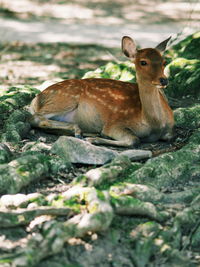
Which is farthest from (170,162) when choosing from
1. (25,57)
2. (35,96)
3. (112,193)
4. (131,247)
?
(25,57)

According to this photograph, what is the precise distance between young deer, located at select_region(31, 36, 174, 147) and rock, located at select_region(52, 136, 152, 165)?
2.41 ft

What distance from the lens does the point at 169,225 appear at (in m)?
5.25

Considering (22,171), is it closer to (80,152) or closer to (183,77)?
(80,152)

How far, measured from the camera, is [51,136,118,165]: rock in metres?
6.29

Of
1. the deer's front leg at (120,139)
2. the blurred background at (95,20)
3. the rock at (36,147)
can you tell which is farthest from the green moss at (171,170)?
the blurred background at (95,20)

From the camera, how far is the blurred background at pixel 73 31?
12.6 m

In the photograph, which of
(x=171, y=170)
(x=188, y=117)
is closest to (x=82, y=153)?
(x=171, y=170)

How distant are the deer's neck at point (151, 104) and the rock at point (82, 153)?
3.00ft

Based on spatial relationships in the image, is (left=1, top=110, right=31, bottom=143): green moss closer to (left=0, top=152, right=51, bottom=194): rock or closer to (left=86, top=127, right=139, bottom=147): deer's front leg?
(left=86, top=127, right=139, bottom=147): deer's front leg

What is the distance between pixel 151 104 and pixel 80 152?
1.34 meters

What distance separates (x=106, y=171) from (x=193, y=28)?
9709mm

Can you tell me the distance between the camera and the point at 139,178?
5871 millimetres

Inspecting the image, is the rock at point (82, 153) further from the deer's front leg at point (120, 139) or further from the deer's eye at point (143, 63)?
the deer's eye at point (143, 63)

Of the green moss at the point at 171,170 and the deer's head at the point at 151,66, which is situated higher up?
the deer's head at the point at 151,66
